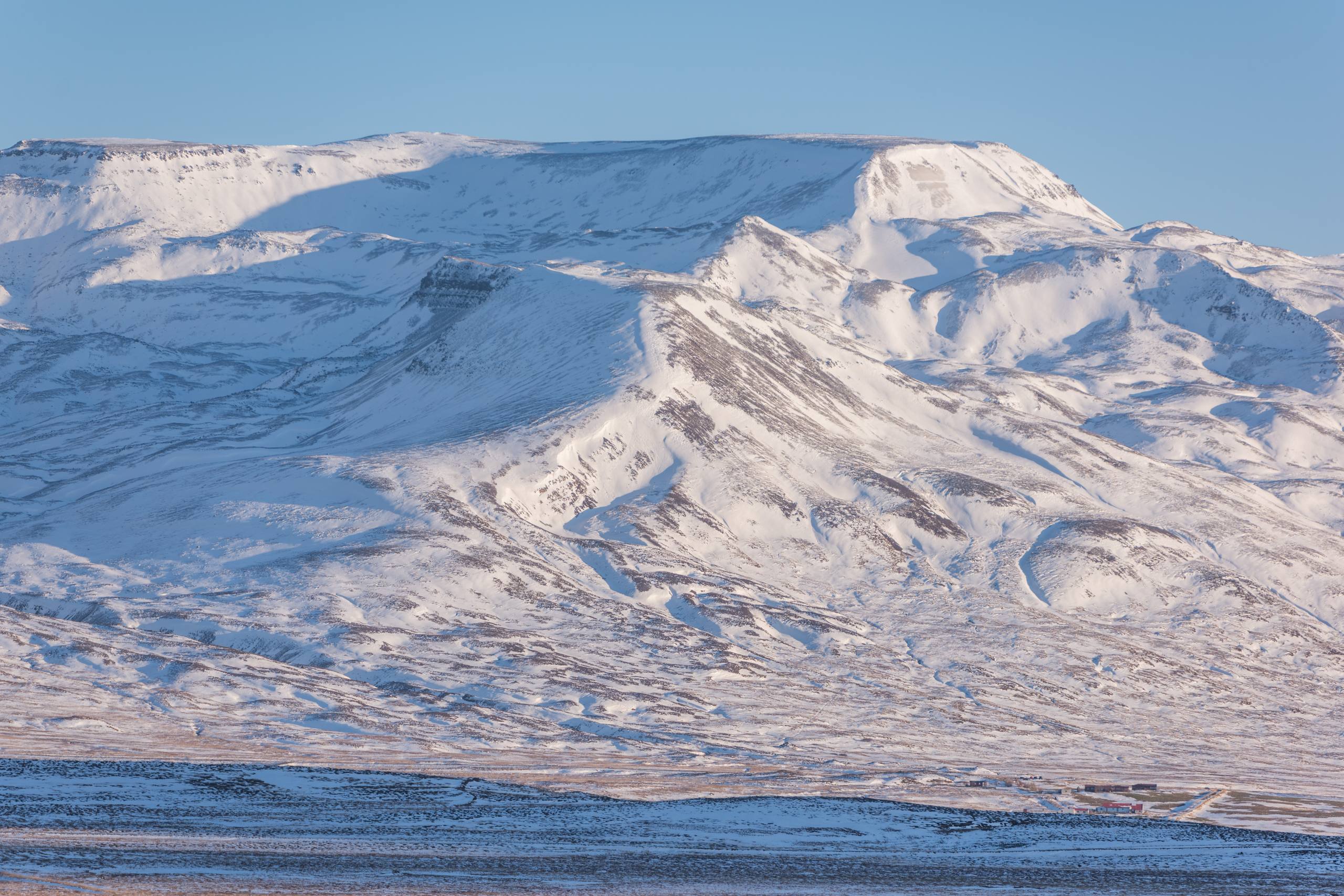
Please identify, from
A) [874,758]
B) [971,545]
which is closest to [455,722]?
[874,758]

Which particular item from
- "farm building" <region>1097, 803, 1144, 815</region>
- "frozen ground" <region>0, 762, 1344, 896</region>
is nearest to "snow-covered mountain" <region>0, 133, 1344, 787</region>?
"frozen ground" <region>0, 762, 1344, 896</region>

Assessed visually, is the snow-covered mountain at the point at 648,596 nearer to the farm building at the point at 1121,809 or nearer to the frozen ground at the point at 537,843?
the frozen ground at the point at 537,843

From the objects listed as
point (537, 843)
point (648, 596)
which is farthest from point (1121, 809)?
point (648, 596)

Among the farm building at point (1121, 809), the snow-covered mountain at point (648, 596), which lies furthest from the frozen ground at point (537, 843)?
the snow-covered mountain at point (648, 596)

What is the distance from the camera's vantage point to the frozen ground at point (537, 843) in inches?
1950

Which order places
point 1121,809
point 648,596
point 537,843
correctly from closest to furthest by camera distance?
point 537,843
point 1121,809
point 648,596

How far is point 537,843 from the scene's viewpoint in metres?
56.4

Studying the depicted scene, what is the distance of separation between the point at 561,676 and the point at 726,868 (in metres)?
62.1

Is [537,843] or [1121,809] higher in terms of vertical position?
[537,843]

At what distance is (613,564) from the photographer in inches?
5723

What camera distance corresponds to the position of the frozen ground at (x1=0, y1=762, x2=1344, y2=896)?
4953 cm

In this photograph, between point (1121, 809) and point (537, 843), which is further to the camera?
point (1121, 809)

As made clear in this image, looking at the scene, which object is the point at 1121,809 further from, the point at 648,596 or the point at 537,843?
the point at 648,596

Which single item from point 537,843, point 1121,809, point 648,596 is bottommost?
point 1121,809
